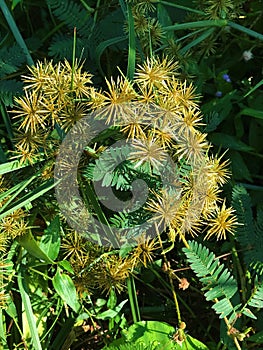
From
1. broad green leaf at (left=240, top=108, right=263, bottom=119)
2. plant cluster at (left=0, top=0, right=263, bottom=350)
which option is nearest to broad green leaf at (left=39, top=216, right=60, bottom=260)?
plant cluster at (left=0, top=0, right=263, bottom=350)

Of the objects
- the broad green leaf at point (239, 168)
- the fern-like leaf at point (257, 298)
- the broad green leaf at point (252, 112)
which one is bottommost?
the fern-like leaf at point (257, 298)

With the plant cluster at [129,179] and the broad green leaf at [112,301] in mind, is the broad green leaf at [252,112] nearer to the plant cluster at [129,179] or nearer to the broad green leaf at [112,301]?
the plant cluster at [129,179]

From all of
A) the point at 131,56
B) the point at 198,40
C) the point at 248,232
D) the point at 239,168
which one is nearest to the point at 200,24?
the point at 198,40

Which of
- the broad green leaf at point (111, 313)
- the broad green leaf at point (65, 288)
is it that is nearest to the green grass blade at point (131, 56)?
the broad green leaf at point (65, 288)

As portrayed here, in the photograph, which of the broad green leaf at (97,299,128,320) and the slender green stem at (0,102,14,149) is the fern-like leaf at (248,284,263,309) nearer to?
the broad green leaf at (97,299,128,320)

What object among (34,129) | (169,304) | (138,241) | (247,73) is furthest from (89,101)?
(247,73)
